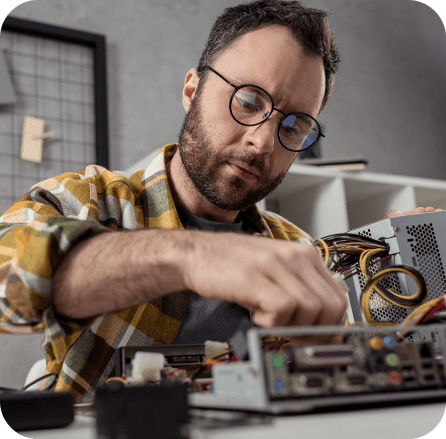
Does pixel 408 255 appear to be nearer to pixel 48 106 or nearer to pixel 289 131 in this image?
pixel 289 131

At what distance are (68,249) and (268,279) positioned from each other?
0.78 ft

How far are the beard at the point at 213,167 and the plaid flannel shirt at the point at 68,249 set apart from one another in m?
0.08

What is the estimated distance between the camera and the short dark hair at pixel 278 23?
110 centimetres

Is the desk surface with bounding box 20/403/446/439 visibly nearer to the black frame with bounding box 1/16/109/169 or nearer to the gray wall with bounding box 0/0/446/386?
the gray wall with bounding box 0/0/446/386

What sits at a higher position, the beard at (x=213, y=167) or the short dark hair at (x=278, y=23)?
the short dark hair at (x=278, y=23)

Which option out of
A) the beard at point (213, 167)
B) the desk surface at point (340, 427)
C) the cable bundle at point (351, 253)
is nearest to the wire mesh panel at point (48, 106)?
the beard at point (213, 167)

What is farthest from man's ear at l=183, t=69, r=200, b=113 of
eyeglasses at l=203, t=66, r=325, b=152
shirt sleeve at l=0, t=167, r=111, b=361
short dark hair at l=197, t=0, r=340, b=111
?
shirt sleeve at l=0, t=167, r=111, b=361

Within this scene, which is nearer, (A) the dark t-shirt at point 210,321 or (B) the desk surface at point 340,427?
(B) the desk surface at point 340,427

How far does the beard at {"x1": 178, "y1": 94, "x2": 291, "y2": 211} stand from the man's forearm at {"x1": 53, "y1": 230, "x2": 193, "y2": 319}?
53 cm

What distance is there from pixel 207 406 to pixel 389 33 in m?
2.89

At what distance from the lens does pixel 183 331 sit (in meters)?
0.94

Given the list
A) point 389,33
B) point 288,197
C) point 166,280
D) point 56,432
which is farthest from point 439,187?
point 56,432

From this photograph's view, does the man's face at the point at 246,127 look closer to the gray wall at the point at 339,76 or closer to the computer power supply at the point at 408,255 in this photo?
the computer power supply at the point at 408,255

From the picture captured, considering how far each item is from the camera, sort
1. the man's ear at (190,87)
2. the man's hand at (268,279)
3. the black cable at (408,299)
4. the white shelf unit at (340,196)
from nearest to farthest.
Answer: the man's hand at (268,279), the black cable at (408,299), the man's ear at (190,87), the white shelf unit at (340,196)
